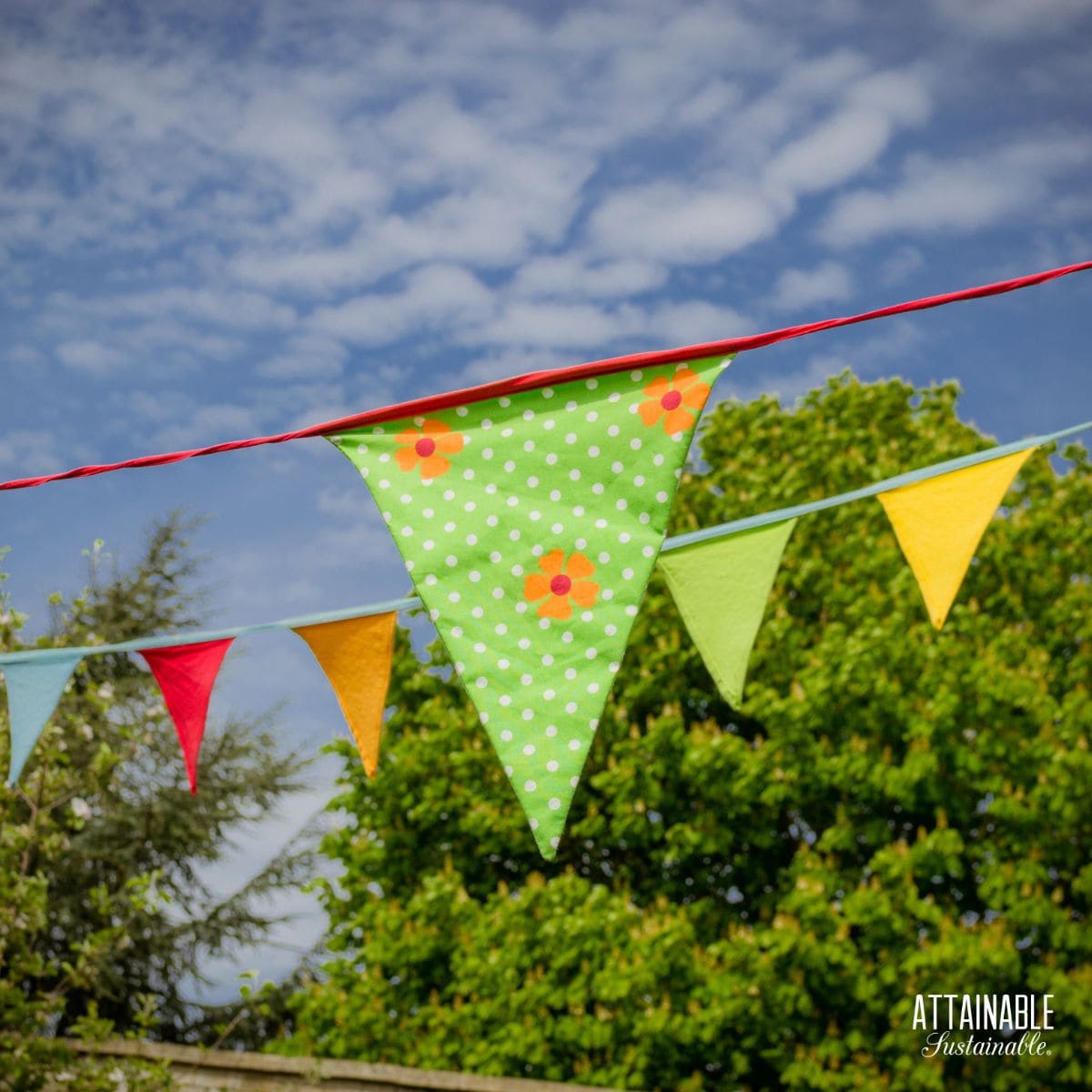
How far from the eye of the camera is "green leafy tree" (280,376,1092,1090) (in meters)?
9.31

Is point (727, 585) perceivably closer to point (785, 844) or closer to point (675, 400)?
point (675, 400)

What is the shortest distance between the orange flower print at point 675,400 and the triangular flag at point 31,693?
9.30 feet

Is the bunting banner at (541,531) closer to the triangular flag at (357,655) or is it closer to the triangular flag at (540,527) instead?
the triangular flag at (540,527)

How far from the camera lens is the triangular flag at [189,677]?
4.88 meters

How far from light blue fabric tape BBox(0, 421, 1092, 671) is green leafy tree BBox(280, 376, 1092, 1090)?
5.55 meters

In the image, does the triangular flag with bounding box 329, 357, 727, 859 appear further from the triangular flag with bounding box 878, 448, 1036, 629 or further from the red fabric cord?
the triangular flag with bounding box 878, 448, 1036, 629

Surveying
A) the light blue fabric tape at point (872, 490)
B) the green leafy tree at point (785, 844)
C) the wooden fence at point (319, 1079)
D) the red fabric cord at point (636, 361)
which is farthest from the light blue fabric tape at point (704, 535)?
the green leafy tree at point (785, 844)

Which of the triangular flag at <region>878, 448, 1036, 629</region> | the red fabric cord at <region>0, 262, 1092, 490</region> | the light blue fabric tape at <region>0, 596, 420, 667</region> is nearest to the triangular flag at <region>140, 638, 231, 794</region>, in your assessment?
the light blue fabric tape at <region>0, 596, 420, 667</region>

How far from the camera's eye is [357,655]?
465cm

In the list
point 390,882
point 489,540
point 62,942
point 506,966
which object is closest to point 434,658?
point 390,882

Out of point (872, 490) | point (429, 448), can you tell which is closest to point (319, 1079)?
point (872, 490)

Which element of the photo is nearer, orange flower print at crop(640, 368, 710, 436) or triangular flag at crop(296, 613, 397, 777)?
orange flower print at crop(640, 368, 710, 436)

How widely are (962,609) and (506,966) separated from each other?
4928mm

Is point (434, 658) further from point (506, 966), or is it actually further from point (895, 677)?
point (895, 677)
